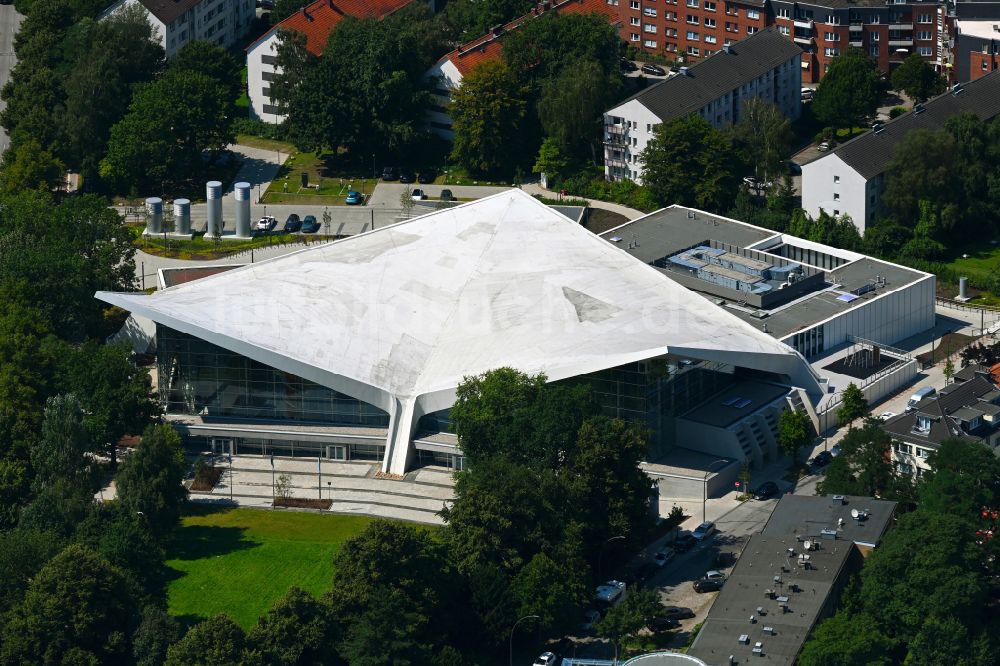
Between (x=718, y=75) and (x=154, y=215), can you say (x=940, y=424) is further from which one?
(x=154, y=215)

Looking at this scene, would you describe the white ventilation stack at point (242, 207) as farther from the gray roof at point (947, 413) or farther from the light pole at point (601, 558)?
the gray roof at point (947, 413)

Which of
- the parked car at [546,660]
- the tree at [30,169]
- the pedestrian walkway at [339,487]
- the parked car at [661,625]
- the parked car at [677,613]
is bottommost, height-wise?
the parked car at [546,660]

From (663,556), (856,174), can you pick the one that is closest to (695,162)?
(856,174)

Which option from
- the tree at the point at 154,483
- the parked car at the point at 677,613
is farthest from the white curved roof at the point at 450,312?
the parked car at the point at 677,613

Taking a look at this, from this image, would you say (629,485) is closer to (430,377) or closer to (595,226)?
(430,377)

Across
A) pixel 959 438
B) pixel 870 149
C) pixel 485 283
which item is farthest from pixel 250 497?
pixel 870 149

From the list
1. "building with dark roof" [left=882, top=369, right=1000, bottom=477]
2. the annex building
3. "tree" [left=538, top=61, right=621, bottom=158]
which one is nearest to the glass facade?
the annex building

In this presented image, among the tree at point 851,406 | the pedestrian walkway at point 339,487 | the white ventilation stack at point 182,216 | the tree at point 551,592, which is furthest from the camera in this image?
the white ventilation stack at point 182,216
